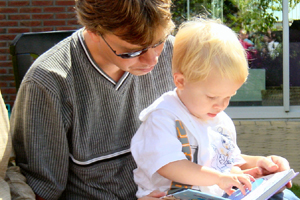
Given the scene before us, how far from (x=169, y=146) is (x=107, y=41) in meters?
0.47

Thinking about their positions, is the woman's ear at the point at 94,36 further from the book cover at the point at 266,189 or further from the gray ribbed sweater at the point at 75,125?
the book cover at the point at 266,189

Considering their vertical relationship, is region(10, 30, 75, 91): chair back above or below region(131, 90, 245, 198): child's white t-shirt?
above

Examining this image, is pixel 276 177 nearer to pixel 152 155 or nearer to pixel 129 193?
pixel 152 155

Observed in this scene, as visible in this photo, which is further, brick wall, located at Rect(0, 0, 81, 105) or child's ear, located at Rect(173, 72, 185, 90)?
brick wall, located at Rect(0, 0, 81, 105)

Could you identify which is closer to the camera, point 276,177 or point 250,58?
point 276,177

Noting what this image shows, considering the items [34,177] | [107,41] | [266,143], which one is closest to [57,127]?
[34,177]

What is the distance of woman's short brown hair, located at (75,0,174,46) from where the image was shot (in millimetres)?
1380

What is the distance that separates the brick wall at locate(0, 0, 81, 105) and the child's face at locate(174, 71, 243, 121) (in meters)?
4.01

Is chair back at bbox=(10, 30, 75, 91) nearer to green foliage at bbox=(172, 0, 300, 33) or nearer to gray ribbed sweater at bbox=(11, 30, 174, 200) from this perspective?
gray ribbed sweater at bbox=(11, 30, 174, 200)

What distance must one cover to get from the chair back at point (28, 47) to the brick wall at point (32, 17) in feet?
9.34

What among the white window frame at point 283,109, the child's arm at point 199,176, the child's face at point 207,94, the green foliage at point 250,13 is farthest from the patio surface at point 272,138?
the child's arm at point 199,176

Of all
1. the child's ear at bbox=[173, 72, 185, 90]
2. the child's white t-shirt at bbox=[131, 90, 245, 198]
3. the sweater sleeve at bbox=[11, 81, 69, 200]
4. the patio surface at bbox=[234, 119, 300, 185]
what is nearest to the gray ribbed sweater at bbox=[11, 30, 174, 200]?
the sweater sleeve at bbox=[11, 81, 69, 200]

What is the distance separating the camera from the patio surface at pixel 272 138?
14.2ft

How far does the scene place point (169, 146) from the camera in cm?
146
